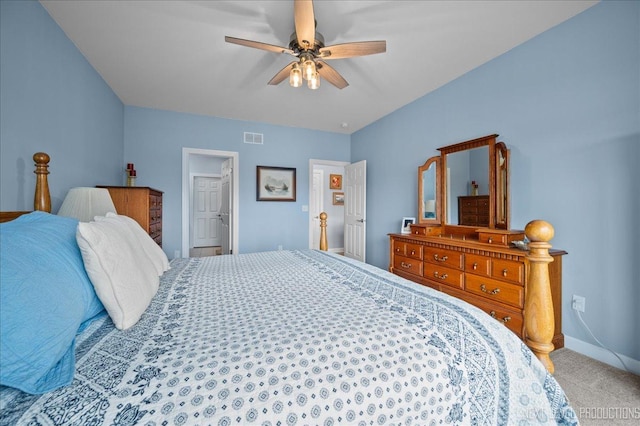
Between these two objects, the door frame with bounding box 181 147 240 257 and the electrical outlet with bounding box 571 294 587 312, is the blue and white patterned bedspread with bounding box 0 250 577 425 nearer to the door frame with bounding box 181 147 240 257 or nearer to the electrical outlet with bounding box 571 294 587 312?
the electrical outlet with bounding box 571 294 587 312

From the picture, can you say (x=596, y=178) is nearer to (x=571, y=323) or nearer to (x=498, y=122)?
(x=498, y=122)

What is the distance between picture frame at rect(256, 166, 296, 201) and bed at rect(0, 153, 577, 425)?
3.56 metres

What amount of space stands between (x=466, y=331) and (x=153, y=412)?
997mm

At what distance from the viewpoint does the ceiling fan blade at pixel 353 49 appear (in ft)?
6.07

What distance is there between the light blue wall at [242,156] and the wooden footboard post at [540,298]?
406 centimetres

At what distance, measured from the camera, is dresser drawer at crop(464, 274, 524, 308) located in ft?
6.63

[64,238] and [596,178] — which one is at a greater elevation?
[596,178]

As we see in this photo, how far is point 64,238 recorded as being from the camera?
3.05 feet

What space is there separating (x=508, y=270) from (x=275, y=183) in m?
3.68

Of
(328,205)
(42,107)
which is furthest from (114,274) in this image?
(328,205)

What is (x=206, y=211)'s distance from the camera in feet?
23.9

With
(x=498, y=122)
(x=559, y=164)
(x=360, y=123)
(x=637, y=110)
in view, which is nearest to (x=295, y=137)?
(x=360, y=123)

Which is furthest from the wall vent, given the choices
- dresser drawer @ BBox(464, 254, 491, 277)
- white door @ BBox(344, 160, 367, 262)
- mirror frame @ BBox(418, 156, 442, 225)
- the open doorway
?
dresser drawer @ BBox(464, 254, 491, 277)

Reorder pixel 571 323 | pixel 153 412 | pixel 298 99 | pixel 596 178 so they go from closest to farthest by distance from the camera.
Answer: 1. pixel 153 412
2. pixel 596 178
3. pixel 571 323
4. pixel 298 99
